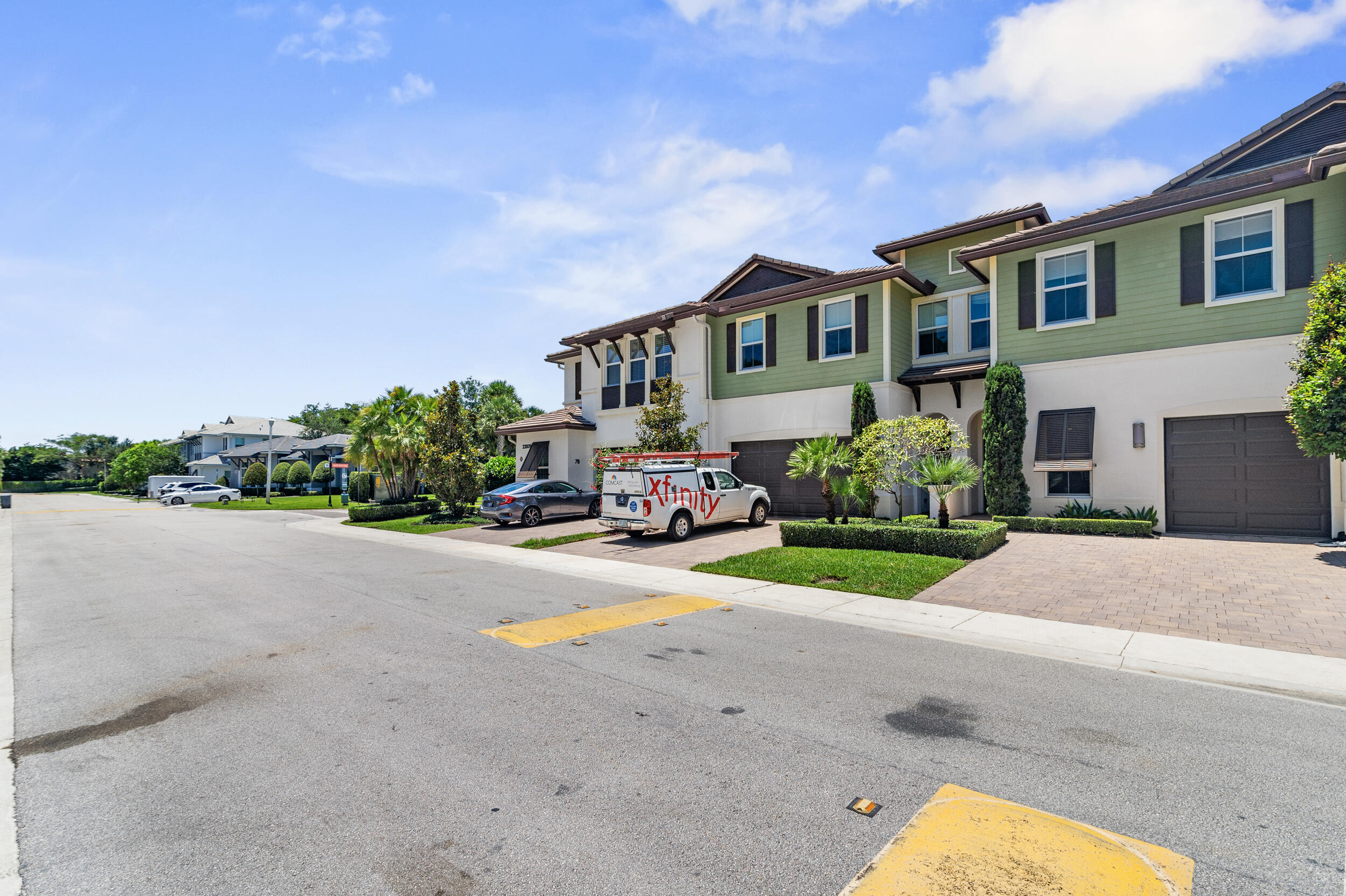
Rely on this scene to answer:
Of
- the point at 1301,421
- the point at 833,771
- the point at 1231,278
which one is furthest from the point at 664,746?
the point at 1231,278

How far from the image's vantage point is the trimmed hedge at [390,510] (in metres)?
25.7

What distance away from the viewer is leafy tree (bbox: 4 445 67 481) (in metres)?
90.8

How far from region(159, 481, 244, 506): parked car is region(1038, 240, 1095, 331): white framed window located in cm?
5062

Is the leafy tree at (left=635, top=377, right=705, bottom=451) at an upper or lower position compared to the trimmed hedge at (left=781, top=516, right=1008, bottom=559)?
upper

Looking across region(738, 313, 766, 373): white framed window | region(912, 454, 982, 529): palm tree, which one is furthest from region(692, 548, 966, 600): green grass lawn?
region(738, 313, 766, 373): white framed window

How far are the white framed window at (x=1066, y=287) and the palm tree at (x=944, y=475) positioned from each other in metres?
5.79

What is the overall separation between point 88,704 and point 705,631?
5.86 m

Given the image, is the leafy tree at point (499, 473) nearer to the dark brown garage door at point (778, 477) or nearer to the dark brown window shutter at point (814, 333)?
the dark brown garage door at point (778, 477)

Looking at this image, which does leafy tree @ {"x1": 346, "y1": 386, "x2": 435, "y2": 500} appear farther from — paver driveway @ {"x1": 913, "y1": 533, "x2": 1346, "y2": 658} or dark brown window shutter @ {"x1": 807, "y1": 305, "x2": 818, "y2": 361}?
paver driveway @ {"x1": 913, "y1": 533, "x2": 1346, "y2": 658}

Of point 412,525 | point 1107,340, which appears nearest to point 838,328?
point 1107,340

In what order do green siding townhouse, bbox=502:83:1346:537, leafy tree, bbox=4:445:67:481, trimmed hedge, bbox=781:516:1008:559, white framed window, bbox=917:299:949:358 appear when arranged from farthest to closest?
1. leafy tree, bbox=4:445:67:481
2. white framed window, bbox=917:299:949:358
3. green siding townhouse, bbox=502:83:1346:537
4. trimmed hedge, bbox=781:516:1008:559

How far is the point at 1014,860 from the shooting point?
317 centimetres

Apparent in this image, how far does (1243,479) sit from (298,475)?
6038 cm

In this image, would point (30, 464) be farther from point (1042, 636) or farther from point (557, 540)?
point (1042, 636)
